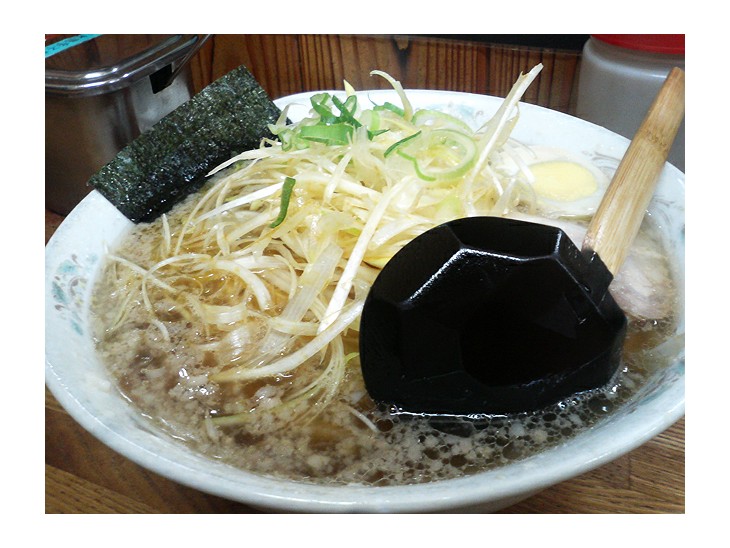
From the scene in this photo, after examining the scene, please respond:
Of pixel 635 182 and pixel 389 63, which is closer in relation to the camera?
pixel 635 182

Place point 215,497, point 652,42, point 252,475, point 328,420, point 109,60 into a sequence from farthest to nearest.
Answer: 1. point 109,60
2. point 652,42
3. point 215,497
4. point 328,420
5. point 252,475

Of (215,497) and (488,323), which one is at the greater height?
Answer: (488,323)

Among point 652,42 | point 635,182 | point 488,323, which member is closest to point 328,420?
point 488,323

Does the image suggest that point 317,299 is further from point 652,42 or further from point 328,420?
point 652,42

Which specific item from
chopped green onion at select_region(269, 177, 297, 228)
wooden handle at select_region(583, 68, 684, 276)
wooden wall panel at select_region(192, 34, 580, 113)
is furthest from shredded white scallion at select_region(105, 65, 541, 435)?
wooden wall panel at select_region(192, 34, 580, 113)

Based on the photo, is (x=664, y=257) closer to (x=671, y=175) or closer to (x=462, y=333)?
(x=671, y=175)

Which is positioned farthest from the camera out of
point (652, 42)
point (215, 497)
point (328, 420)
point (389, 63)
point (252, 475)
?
point (389, 63)

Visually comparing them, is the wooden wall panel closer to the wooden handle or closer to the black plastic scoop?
the wooden handle

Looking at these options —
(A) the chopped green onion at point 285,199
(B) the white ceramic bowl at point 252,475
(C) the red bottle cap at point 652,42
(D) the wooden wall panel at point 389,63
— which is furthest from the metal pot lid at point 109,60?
(C) the red bottle cap at point 652,42
